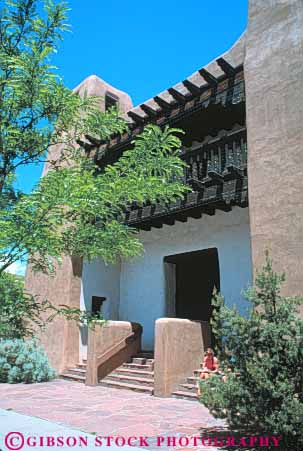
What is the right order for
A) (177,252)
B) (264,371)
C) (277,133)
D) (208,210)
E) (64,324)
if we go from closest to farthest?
(264,371) < (277,133) < (208,210) < (64,324) < (177,252)

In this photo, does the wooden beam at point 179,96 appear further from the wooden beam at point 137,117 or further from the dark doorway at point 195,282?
the dark doorway at point 195,282

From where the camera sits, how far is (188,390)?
29.2 feet

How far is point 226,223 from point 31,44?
826 centimetres

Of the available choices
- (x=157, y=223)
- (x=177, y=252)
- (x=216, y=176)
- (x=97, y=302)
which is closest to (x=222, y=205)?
(x=216, y=176)

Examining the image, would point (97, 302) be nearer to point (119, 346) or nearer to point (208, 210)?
point (119, 346)

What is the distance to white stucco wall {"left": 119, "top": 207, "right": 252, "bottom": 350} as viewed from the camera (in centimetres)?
1095

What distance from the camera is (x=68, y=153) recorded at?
19.0ft

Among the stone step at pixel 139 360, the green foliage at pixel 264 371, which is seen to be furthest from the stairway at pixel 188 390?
the green foliage at pixel 264 371

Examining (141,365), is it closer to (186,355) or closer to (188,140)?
(186,355)

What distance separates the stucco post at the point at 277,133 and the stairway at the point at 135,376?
425cm

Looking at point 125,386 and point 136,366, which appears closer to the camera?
point 125,386

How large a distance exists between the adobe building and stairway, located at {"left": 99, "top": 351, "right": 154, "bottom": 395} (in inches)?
2.6

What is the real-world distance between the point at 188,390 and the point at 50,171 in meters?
6.59

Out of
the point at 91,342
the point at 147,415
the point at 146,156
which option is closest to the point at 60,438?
the point at 147,415
